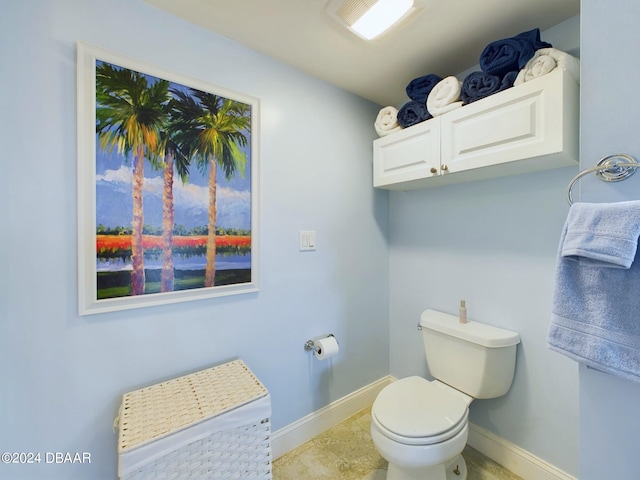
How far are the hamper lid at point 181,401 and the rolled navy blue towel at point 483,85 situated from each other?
1.64 m

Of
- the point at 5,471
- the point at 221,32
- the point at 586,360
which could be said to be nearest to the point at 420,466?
the point at 586,360

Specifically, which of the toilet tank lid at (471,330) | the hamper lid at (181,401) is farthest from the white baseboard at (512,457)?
the hamper lid at (181,401)

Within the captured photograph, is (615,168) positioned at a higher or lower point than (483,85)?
lower

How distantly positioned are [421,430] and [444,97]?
1555 mm

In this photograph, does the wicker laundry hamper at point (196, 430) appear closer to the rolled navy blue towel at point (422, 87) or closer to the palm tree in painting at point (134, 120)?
the palm tree in painting at point (134, 120)

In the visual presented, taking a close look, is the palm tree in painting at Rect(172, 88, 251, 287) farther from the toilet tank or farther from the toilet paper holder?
the toilet tank

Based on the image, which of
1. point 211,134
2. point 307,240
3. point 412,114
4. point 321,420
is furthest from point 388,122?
point 321,420

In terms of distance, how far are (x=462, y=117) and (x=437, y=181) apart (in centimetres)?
37

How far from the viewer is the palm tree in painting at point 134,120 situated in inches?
41.4

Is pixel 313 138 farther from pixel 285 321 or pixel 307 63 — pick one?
pixel 285 321

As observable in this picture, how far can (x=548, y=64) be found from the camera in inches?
41.9

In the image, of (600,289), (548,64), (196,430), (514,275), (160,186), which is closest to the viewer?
(600,289)

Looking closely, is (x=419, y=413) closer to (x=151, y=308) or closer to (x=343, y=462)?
(x=343, y=462)

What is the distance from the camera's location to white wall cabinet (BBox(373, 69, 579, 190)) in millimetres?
1050
